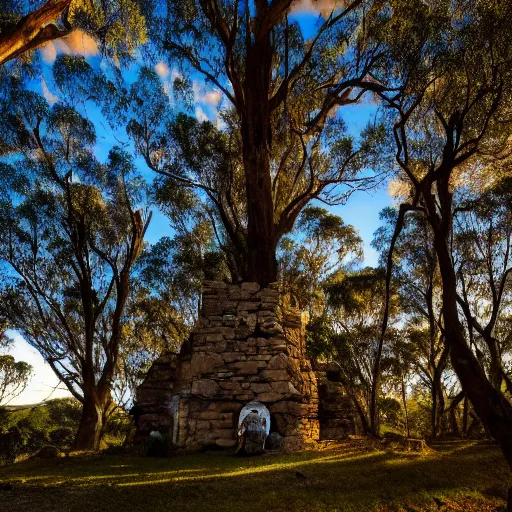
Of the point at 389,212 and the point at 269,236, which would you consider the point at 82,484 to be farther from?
the point at 389,212

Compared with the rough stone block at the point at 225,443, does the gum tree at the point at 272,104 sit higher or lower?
higher

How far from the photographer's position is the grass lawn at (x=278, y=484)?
383 centimetres

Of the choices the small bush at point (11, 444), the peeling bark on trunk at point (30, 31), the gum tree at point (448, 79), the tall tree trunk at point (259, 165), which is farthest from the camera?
the small bush at point (11, 444)

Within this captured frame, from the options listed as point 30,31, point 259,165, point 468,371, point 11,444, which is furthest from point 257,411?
point 11,444

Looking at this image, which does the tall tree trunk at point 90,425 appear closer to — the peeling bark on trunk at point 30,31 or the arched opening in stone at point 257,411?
the arched opening in stone at point 257,411

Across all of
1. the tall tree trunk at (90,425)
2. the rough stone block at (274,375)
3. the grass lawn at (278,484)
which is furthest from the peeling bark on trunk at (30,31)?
the tall tree trunk at (90,425)

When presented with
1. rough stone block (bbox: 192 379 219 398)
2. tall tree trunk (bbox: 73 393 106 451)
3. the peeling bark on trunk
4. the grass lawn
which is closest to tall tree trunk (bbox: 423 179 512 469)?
the grass lawn

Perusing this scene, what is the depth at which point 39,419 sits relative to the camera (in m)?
21.0

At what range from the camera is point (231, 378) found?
7.24 meters

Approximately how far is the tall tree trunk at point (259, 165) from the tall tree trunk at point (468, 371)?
4354 mm

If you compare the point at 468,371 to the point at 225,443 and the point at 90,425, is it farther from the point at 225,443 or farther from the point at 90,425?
the point at 90,425

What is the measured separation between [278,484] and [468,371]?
2647 millimetres

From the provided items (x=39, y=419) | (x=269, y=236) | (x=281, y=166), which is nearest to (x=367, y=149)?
(x=281, y=166)

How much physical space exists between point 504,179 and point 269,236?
22.6ft
